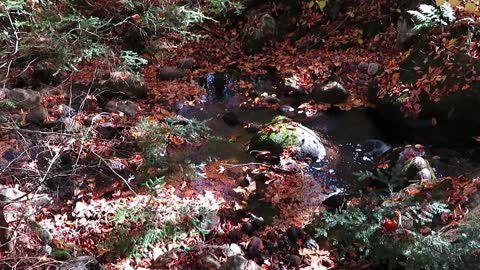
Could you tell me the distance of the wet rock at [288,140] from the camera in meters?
6.38

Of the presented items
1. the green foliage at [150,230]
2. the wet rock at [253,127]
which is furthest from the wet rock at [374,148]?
the green foliage at [150,230]

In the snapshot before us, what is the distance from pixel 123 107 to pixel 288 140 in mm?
3008

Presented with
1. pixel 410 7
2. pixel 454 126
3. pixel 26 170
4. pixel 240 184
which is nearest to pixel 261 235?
pixel 240 184

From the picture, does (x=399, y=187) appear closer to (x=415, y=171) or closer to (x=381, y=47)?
(x=415, y=171)

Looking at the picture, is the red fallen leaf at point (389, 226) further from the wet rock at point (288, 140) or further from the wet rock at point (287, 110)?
the wet rock at point (287, 110)

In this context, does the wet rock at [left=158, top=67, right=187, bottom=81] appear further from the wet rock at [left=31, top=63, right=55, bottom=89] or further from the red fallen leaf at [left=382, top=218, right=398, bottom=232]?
the red fallen leaf at [left=382, top=218, right=398, bottom=232]

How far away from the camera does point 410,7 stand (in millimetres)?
8195

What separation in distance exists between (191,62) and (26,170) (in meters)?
5.86

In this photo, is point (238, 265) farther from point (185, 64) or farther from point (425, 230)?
point (185, 64)

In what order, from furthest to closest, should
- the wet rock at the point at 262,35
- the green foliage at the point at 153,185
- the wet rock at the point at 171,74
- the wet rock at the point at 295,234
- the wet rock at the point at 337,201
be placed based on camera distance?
1. the wet rock at the point at 262,35
2. the wet rock at the point at 171,74
3. the wet rock at the point at 337,201
4. the wet rock at the point at 295,234
5. the green foliage at the point at 153,185

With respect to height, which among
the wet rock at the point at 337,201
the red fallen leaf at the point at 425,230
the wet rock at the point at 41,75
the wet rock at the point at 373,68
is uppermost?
the red fallen leaf at the point at 425,230

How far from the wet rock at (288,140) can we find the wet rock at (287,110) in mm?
786

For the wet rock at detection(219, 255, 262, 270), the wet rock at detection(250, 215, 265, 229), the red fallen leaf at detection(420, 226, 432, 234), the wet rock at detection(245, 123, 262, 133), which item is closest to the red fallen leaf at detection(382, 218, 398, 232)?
the red fallen leaf at detection(420, 226, 432, 234)

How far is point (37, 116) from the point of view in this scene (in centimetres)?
702
